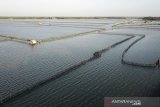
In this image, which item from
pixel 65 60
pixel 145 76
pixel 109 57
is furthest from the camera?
pixel 109 57

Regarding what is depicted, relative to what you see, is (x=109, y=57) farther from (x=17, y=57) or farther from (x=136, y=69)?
(x=17, y=57)

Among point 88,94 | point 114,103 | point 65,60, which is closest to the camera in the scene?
point 114,103

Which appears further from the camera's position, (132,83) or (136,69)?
(136,69)

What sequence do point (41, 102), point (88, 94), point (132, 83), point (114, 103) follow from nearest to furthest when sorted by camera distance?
point (114, 103) < point (41, 102) < point (88, 94) < point (132, 83)

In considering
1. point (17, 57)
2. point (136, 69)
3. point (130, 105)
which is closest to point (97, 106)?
point (130, 105)

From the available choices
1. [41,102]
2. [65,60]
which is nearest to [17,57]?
[65,60]

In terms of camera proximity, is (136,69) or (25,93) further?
(136,69)

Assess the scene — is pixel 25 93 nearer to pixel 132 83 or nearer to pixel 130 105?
pixel 130 105

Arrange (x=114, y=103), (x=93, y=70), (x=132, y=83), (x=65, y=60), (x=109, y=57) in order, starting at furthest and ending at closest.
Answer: (x=109, y=57) → (x=65, y=60) → (x=93, y=70) → (x=132, y=83) → (x=114, y=103)
